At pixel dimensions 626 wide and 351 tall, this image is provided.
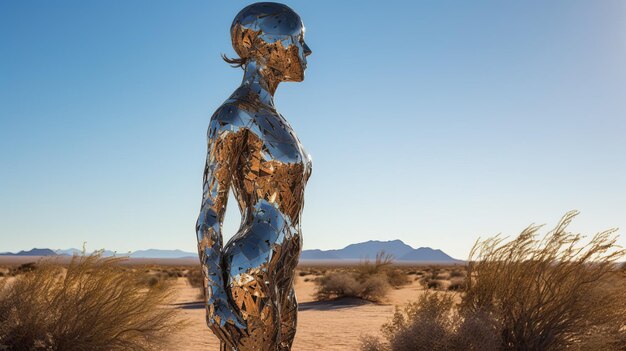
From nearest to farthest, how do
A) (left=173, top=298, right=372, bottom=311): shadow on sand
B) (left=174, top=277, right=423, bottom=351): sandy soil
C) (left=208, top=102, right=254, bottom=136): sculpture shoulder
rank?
1. (left=208, top=102, right=254, bottom=136): sculpture shoulder
2. (left=174, top=277, right=423, bottom=351): sandy soil
3. (left=173, top=298, right=372, bottom=311): shadow on sand

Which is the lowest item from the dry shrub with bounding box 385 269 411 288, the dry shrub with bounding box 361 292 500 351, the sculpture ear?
the dry shrub with bounding box 361 292 500 351

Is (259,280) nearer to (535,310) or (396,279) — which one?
(535,310)

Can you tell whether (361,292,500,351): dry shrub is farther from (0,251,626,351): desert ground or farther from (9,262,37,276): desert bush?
(9,262,37,276): desert bush

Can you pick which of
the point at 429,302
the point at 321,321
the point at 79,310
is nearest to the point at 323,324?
the point at 321,321

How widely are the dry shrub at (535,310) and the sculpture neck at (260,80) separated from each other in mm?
5546

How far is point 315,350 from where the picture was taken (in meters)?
11.3

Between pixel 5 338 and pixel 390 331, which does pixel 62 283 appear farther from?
pixel 390 331

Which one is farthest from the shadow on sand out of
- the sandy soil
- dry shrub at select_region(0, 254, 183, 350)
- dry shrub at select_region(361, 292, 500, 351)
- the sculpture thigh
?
the sculpture thigh

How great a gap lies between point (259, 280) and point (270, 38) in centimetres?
136

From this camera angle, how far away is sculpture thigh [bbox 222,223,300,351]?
2.74m

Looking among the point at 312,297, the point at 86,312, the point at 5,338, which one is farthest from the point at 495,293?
the point at 312,297

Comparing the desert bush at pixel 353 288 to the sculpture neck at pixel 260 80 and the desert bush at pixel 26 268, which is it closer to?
the desert bush at pixel 26 268

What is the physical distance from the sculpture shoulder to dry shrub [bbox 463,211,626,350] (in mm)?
6380

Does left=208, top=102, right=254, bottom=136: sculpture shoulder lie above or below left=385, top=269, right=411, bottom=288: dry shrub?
above
